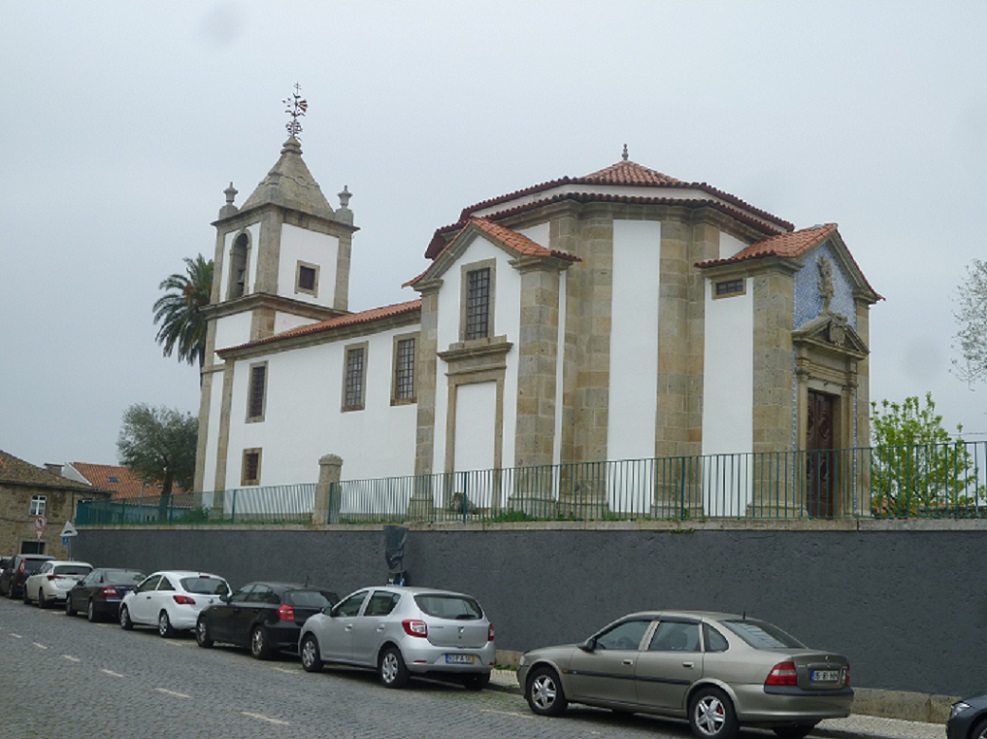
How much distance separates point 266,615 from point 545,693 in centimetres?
695

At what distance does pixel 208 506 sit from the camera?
109ft

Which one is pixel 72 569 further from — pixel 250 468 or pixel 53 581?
pixel 250 468

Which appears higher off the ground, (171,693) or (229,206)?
(229,206)

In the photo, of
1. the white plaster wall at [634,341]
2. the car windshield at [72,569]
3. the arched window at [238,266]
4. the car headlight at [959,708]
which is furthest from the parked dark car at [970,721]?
the arched window at [238,266]

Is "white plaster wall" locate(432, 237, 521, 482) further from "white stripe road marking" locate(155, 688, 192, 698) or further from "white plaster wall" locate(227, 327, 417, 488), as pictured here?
"white stripe road marking" locate(155, 688, 192, 698)

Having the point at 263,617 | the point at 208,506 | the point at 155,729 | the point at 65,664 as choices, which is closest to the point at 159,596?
the point at 263,617

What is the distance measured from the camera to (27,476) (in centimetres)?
6388

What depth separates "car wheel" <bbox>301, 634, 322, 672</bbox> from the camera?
17.5 m

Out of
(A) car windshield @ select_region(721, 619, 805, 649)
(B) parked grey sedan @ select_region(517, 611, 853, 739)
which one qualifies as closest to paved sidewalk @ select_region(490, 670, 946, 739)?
(B) parked grey sedan @ select_region(517, 611, 853, 739)

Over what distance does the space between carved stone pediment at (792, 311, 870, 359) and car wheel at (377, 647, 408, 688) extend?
11949 millimetres

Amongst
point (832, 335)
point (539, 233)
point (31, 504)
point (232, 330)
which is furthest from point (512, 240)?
point (31, 504)

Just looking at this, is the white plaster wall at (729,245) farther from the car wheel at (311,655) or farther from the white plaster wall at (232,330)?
the white plaster wall at (232,330)

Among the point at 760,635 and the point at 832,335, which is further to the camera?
the point at 832,335

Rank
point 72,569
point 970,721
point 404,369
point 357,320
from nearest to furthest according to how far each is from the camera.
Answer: point 970,721, point 72,569, point 404,369, point 357,320
